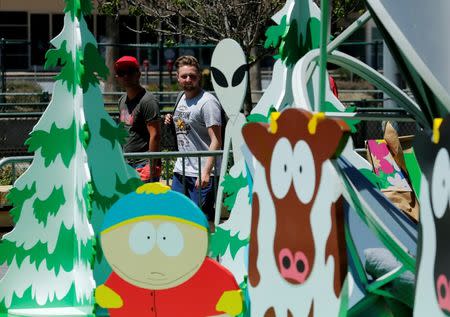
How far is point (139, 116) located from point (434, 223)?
5880 mm

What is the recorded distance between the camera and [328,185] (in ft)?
14.1

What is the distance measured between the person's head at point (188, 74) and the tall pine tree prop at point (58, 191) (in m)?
1.57

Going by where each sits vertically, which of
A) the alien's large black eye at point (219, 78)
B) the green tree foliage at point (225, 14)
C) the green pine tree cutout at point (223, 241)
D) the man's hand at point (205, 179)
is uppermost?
the green tree foliage at point (225, 14)

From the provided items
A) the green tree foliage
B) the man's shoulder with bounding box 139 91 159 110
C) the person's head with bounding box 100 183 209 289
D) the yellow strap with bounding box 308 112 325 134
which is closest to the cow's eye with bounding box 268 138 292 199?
the yellow strap with bounding box 308 112 325 134

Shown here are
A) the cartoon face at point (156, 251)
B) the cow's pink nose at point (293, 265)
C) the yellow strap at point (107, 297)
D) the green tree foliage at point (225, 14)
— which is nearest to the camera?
the cow's pink nose at point (293, 265)

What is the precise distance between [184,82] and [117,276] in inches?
131

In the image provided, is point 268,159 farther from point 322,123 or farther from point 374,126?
point 374,126

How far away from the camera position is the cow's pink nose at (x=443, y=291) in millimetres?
3678

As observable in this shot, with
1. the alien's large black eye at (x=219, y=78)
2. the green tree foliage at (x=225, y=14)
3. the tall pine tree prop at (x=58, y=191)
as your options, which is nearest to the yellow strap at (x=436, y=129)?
the alien's large black eye at (x=219, y=78)

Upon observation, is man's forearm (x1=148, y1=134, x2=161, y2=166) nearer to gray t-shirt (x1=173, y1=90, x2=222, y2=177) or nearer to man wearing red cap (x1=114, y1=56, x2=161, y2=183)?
man wearing red cap (x1=114, y1=56, x2=161, y2=183)

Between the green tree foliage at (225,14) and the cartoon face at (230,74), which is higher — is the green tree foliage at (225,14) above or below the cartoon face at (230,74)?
above

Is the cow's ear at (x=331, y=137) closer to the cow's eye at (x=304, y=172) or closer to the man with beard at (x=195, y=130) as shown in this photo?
the cow's eye at (x=304, y=172)

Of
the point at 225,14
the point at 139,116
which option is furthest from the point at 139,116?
the point at 225,14

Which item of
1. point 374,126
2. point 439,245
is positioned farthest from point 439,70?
point 374,126
